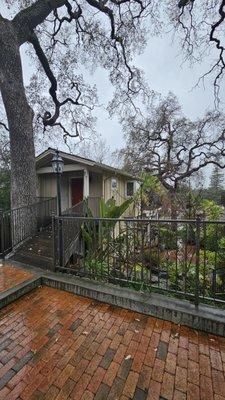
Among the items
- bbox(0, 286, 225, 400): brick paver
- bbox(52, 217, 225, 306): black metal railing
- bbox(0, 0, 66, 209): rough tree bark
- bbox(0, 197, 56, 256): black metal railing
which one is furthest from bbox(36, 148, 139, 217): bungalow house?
bbox(0, 286, 225, 400): brick paver

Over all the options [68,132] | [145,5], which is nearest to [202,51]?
[145,5]

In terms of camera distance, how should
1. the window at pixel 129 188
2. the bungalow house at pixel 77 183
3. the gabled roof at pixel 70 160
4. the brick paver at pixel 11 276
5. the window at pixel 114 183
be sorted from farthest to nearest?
1. the window at pixel 129 188
2. the window at pixel 114 183
3. the bungalow house at pixel 77 183
4. the gabled roof at pixel 70 160
5. the brick paver at pixel 11 276

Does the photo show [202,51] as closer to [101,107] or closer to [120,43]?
[120,43]

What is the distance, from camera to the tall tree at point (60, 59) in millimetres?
7453

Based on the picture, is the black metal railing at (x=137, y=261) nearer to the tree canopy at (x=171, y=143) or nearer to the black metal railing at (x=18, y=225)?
the black metal railing at (x=18, y=225)

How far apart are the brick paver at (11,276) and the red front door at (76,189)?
24.4 ft

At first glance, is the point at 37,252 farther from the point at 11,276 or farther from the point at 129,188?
the point at 129,188

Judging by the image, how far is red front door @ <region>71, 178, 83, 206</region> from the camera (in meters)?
12.3

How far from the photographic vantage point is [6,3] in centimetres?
808

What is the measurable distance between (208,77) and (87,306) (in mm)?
9782

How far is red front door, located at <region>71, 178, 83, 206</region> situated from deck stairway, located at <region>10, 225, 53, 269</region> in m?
4.90

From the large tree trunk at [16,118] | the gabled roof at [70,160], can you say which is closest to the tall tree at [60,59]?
A: the large tree trunk at [16,118]

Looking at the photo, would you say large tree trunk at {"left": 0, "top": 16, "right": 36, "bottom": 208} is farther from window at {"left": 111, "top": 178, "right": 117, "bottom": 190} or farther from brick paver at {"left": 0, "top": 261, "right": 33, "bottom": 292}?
window at {"left": 111, "top": 178, "right": 117, "bottom": 190}

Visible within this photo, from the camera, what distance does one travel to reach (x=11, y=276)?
4.44 meters
